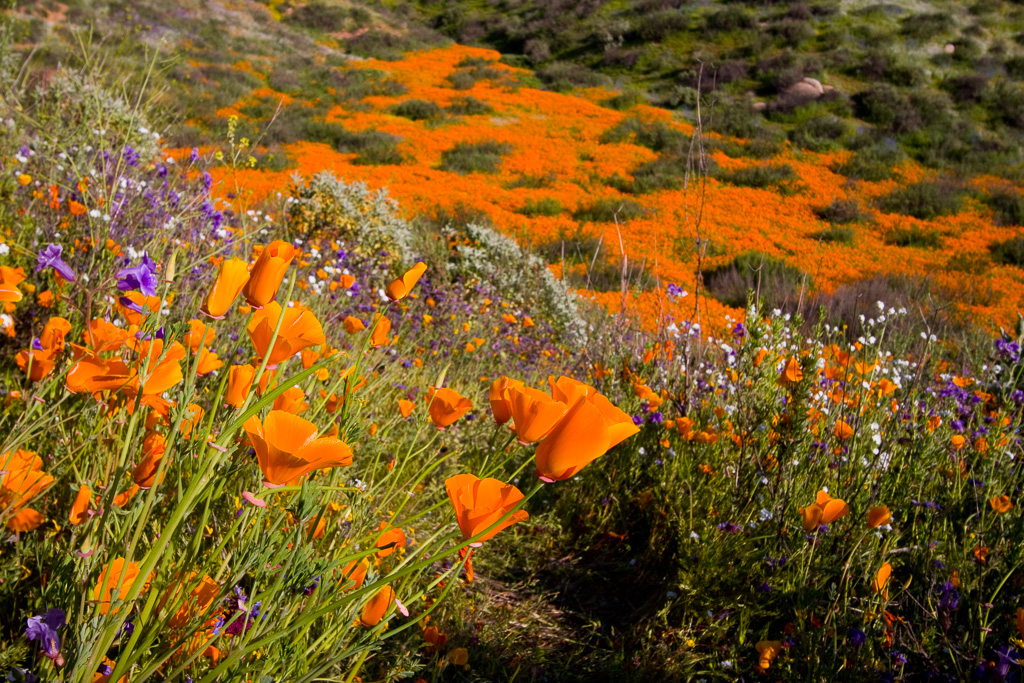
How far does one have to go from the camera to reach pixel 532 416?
24.5 inches

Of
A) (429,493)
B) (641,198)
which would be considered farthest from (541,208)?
(429,493)

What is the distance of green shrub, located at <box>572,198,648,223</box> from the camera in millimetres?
8938

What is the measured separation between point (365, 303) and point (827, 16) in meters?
22.7

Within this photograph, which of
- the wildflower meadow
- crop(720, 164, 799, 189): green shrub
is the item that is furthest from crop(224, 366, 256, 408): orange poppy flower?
crop(720, 164, 799, 189): green shrub

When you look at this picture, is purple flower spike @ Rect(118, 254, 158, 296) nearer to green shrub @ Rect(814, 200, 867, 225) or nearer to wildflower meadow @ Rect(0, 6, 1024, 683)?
wildflower meadow @ Rect(0, 6, 1024, 683)

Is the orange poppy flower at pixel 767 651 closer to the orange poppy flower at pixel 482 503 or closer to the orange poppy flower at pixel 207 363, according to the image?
the orange poppy flower at pixel 482 503

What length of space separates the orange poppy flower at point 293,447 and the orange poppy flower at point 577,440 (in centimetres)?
20

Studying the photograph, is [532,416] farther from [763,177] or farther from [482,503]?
[763,177]

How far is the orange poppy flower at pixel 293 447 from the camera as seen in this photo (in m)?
0.54

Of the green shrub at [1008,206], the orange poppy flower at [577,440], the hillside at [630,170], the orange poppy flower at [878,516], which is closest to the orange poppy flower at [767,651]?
the orange poppy flower at [878,516]

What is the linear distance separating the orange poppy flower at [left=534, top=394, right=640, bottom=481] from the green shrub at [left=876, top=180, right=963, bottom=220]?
477 inches

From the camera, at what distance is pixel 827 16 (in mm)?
Answer: 20203

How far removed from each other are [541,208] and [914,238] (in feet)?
19.6

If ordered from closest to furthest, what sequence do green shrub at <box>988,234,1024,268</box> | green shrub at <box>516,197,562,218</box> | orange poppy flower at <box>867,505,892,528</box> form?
orange poppy flower at <box>867,505,892,528</box>, green shrub at <box>988,234,1024,268</box>, green shrub at <box>516,197,562,218</box>
